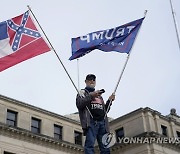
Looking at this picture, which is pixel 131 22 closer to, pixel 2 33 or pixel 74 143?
pixel 2 33

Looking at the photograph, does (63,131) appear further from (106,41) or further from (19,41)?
(106,41)

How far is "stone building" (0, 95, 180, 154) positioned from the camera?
39031 mm

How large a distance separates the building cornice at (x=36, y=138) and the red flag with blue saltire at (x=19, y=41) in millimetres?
22455

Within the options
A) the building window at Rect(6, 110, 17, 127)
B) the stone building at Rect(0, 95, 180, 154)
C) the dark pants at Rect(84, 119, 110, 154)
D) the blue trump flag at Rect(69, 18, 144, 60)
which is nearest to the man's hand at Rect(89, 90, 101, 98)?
the dark pants at Rect(84, 119, 110, 154)

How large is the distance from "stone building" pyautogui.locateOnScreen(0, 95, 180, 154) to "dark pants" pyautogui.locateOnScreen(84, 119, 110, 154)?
28149 mm

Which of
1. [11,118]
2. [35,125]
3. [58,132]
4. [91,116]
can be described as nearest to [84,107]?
[91,116]

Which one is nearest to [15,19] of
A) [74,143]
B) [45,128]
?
[45,128]

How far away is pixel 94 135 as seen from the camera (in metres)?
10.7

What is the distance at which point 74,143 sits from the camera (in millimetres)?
44812

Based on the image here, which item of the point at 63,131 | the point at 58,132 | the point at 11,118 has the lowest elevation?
the point at 11,118

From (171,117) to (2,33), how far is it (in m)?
35.5

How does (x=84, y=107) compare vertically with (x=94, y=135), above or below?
above

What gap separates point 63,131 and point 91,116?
112 feet

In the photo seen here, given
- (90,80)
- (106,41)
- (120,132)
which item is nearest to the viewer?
(90,80)
